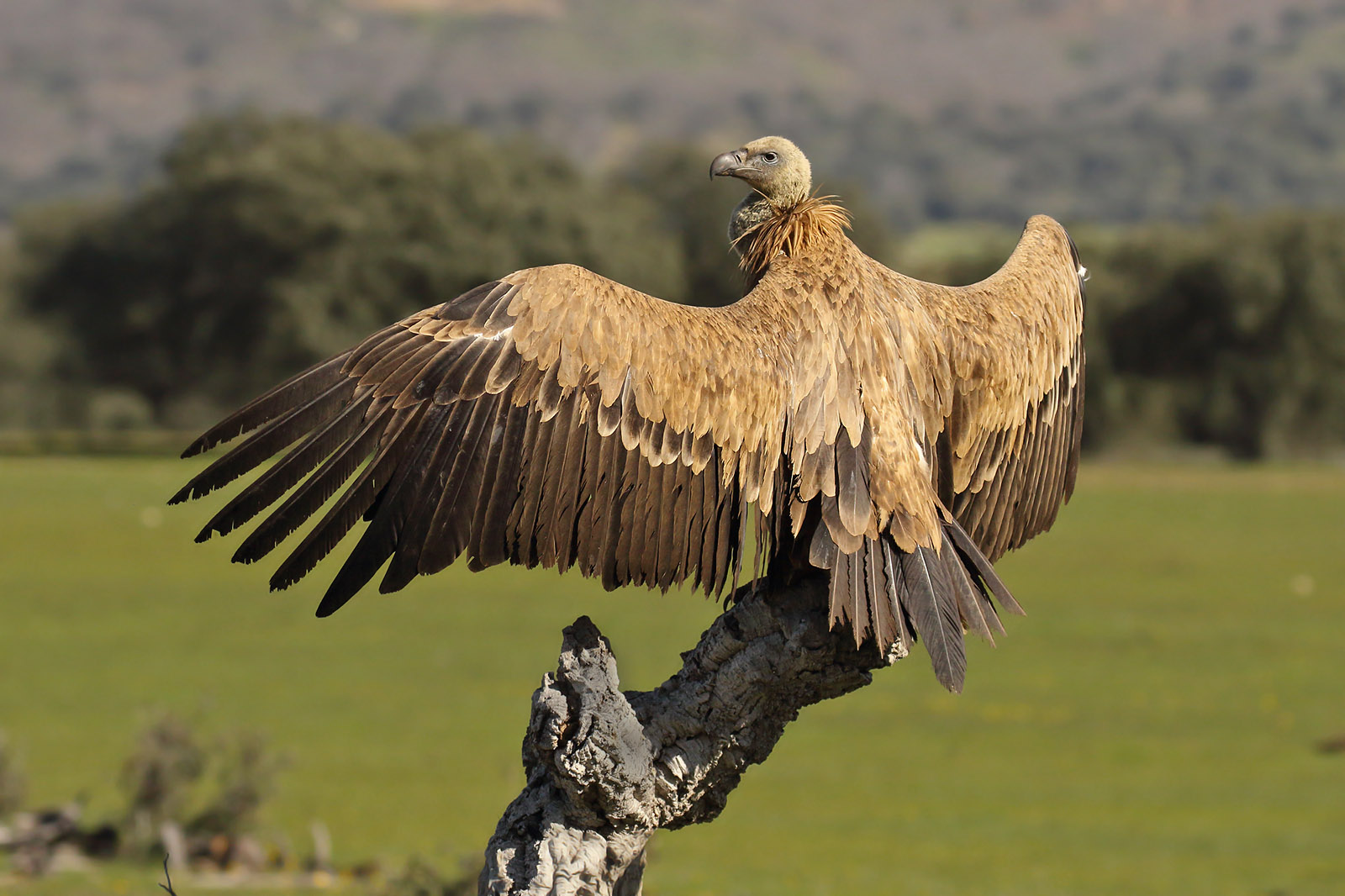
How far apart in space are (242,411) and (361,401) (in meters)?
0.39

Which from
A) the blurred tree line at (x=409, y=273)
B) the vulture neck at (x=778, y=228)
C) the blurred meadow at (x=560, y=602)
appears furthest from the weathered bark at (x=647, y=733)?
the blurred tree line at (x=409, y=273)

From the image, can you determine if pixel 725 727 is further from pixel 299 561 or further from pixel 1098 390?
pixel 1098 390

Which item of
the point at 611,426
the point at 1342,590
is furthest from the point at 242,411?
the point at 1342,590

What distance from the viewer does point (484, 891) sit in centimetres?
612

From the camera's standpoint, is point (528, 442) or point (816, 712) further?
point (816, 712)

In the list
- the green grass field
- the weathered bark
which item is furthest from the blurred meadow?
the weathered bark

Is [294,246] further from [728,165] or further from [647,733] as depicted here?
[647,733]

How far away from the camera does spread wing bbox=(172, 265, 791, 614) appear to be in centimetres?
553

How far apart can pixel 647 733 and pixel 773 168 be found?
7.72ft

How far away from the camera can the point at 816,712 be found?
79.9 ft

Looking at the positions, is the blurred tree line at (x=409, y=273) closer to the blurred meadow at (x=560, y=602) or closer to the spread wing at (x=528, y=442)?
the blurred meadow at (x=560, y=602)

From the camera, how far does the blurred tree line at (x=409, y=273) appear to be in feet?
191

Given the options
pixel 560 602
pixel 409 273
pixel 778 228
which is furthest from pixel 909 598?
pixel 409 273

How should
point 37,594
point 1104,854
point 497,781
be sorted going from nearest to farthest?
1. point 1104,854
2. point 497,781
3. point 37,594
